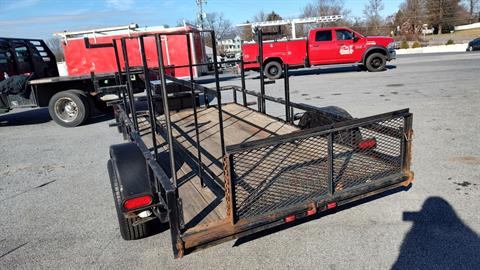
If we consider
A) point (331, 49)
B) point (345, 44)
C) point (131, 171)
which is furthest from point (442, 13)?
point (131, 171)

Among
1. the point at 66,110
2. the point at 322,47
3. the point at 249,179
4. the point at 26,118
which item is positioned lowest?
the point at 26,118

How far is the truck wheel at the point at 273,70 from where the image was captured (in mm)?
16919

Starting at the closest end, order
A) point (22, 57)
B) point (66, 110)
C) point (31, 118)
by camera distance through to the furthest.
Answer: point (66, 110), point (22, 57), point (31, 118)

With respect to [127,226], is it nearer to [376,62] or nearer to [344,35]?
[344,35]

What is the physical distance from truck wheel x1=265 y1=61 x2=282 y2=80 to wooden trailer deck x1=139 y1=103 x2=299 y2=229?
1054 cm

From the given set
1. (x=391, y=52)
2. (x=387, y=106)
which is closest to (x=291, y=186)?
(x=387, y=106)

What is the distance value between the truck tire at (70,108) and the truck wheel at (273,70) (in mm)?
10024

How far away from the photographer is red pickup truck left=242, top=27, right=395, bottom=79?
16297 millimetres

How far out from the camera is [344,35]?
16.4 meters

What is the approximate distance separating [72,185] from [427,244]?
173 inches

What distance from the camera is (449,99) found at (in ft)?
29.4

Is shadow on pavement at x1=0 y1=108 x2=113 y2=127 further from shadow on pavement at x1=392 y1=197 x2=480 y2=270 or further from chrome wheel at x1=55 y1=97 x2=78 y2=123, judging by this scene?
A: shadow on pavement at x1=392 y1=197 x2=480 y2=270

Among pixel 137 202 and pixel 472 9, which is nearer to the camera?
pixel 137 202

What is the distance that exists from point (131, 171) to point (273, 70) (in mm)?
14858
